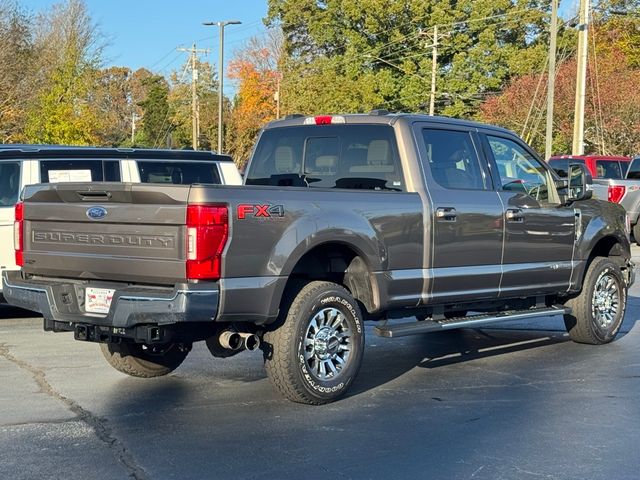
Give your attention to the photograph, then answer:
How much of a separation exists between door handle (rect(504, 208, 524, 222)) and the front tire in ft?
6.42

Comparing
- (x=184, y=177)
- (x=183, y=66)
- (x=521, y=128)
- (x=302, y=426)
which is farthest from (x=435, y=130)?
(x=183, y=66)

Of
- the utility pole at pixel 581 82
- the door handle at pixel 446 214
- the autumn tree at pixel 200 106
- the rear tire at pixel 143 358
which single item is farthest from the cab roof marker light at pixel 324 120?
the autumn tree at pixel 200 106

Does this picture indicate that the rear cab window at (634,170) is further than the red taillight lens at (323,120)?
Yes

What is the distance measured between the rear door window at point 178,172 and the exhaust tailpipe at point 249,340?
4763mm

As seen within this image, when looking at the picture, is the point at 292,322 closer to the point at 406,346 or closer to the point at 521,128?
the point at 406,346

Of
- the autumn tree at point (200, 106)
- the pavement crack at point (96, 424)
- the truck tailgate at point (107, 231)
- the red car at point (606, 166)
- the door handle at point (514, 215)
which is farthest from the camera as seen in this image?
the autumn tree at point (200, 106)

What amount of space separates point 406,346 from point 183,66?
71.4 metres

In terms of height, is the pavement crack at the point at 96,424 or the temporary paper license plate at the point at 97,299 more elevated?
the temporary paper license plate at the point at 97,299

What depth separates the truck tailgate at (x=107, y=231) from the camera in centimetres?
579

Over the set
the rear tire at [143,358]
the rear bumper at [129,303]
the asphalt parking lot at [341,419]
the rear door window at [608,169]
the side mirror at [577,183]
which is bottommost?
the asphalt parking lot at [341,419]

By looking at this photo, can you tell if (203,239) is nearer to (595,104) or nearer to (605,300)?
(605,300)

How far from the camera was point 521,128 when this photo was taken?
1692 inches

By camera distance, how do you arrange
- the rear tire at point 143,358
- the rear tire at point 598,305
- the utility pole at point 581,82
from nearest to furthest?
the rear tire at point 143,358, the rear tire at point 598,305, the utility pole at point 581,82

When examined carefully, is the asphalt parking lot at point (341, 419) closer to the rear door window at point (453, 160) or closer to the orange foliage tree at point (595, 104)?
the rear door window at point (453, 160)
